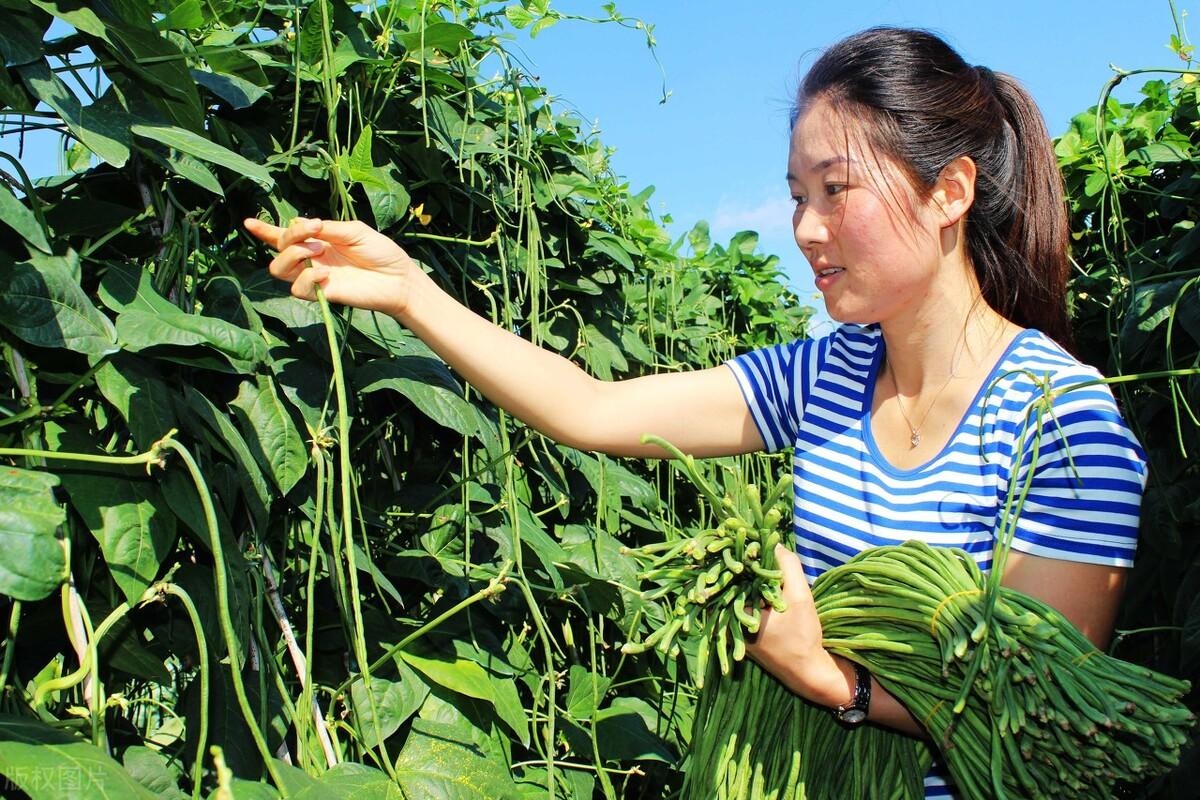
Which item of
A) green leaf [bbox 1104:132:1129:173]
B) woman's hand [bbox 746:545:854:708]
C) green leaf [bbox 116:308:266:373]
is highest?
green leaf [bbox 1104:132:1129:173]

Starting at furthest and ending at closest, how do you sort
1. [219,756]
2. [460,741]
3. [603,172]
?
[603,172], [460,741], [219,756]

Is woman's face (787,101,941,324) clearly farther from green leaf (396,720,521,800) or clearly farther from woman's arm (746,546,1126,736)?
green leaf (396,720,521,800)

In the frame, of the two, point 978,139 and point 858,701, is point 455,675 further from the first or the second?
point 978,139

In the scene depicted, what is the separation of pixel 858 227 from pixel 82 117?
799 mm

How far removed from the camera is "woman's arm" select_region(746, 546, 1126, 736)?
0.99m

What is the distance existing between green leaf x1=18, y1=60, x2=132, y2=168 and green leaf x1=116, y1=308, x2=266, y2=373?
14 centimetres

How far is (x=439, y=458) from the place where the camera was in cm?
→ 158

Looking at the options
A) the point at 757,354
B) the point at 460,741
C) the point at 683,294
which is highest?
the point at 683,294

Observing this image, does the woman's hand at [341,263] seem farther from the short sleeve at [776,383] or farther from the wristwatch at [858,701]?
the wristwatch at [858,701]

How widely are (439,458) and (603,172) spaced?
3.76 ft

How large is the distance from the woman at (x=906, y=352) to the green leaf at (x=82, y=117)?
0.69ft

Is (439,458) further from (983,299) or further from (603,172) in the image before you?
(603,172)

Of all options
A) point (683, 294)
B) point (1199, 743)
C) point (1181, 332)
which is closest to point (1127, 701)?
point (1199, 743)

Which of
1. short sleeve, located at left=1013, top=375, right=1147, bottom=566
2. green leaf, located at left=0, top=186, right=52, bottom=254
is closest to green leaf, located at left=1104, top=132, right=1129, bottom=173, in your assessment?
short sleeve, located at left=1013, top=375, right=1147, bottom=566
